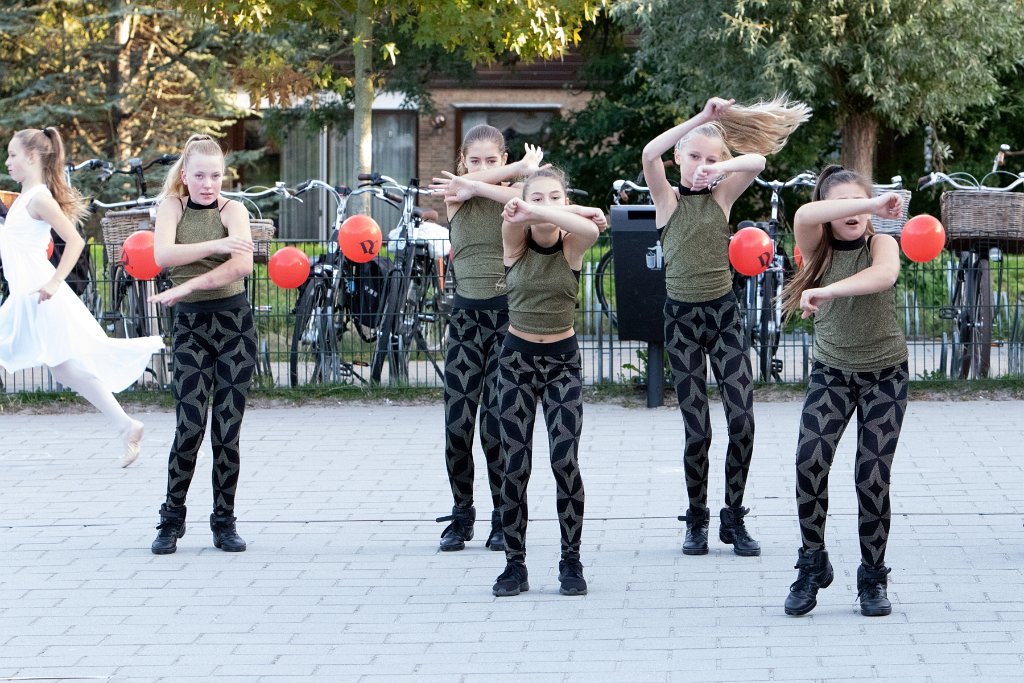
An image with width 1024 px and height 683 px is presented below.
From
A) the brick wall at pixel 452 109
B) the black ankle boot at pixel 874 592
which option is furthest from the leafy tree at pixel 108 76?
the black ankle boot at pixel 874 592

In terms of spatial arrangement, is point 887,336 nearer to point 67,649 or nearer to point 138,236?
point 67,649

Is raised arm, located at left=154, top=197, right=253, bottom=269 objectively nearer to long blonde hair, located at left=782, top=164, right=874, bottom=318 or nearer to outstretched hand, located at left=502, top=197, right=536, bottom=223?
outstretched hand, located at left=502, top=197, right=536, bottom=223

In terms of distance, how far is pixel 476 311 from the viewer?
6.04 metres

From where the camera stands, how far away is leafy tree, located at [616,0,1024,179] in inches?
654

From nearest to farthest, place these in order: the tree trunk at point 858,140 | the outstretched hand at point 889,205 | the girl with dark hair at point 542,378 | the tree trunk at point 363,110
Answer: the outstretched hand at point 889,205 → the girl with dark hair at point 542,378 → the tree trunk at point 363,110 → the tree trunk at point 858,140

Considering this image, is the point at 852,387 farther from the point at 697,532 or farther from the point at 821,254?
the point at 697,532

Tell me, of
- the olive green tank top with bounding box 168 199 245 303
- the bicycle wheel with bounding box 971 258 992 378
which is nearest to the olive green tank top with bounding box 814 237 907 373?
the olive green tank top with bounding box 168 199 245 303

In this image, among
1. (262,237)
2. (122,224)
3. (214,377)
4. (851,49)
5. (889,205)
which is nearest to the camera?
(889,205)

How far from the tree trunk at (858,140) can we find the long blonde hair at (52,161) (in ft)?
41.4

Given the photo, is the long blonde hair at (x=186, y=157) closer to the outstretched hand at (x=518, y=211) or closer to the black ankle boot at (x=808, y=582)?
the outstretched hand at (x=518, y=211)

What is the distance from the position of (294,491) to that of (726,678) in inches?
140

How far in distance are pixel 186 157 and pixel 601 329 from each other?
451cm

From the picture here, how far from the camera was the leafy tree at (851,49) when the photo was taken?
16.6m

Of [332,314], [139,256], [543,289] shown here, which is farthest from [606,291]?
[543,289]
